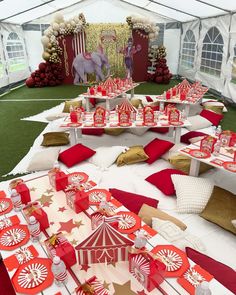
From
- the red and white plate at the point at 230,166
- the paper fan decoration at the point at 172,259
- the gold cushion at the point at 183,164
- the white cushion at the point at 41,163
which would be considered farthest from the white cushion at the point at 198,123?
the paper fan decoration at the point at 172,259

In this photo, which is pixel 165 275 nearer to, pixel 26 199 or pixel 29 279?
pixel 29 279

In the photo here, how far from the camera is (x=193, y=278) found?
1.63 metres

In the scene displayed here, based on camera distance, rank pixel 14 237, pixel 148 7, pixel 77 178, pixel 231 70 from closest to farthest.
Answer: pixel 14 237 → pixel 77 178 → pixel 231 70 → pixel 148 7

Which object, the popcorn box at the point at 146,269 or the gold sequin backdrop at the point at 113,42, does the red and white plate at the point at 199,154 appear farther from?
the gold sequin backdrop at the point at 113,42

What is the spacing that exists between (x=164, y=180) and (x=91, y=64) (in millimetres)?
8245

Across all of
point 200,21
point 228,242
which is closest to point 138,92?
point 200,21

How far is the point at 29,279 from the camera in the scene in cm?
164

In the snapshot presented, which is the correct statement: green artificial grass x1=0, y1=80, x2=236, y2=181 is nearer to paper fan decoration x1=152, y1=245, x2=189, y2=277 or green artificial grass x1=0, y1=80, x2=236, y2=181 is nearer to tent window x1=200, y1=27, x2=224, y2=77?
tent window x1=200, y1=27, x2=224, y2=77

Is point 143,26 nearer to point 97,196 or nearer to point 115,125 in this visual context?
point 115,125

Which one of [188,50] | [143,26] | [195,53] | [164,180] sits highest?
[143,26]

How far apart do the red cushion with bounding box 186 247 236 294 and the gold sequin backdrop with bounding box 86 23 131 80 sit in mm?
10650

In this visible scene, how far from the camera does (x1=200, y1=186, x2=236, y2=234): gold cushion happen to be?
2667 mm

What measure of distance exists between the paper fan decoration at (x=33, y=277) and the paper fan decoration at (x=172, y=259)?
2.48 feet

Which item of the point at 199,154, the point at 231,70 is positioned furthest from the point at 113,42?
the point at 199,154
